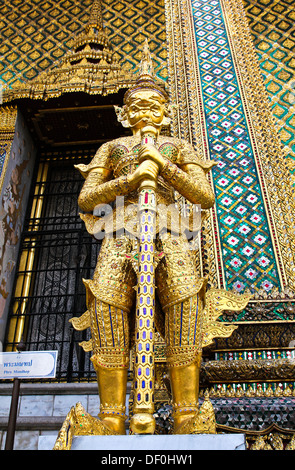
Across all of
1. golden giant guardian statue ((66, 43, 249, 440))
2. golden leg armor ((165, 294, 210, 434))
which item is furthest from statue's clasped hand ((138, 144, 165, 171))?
golden leg armor ((165, 294, 210, 434))

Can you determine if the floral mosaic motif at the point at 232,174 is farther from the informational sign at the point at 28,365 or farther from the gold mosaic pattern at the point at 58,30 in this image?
the informational sign at the point at 28,365

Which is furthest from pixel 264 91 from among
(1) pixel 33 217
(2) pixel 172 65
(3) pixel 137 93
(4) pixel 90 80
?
(1) pixel 33 217

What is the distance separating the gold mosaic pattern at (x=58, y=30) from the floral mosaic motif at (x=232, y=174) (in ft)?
2.24

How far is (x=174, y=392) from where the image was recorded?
249 cm

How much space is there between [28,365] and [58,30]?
5066 millimetres

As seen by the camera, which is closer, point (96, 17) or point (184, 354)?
point (184, 354)

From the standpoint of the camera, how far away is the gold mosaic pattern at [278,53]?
491 cm

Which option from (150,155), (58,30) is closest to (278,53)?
(58,30)

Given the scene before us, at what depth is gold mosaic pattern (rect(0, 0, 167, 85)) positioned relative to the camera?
5.98 meters

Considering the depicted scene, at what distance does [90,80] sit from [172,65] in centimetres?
98

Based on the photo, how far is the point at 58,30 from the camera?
20.9 ft

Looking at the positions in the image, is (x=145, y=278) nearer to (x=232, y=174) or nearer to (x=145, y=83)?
(x=145, y=83)

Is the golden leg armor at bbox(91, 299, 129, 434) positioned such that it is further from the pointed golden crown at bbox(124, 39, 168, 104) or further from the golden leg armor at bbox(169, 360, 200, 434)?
the pointed golden crown at bbox(124, 39, 168, 104)
